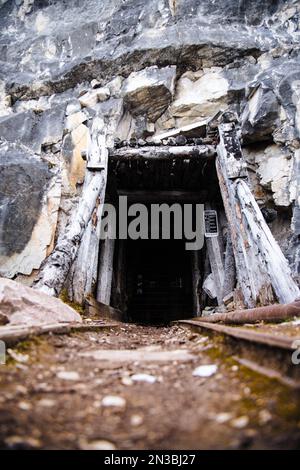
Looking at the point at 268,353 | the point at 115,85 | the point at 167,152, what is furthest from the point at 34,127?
the point at 268,353

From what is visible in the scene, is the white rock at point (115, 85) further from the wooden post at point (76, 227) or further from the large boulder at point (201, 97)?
the wooden post at point (76, 227)

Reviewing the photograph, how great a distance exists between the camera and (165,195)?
6.67 metres

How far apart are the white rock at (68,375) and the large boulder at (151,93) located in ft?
24.4

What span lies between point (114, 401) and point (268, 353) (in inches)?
24.9

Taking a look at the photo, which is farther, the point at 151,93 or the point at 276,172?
the point at 151,93

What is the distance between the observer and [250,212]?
3.91m

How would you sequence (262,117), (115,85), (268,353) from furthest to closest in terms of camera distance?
(115,85)
(262,117)
(268,353)

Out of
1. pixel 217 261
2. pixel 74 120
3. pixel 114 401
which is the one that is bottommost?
pixel 114 401

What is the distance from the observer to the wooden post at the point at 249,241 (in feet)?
10.3

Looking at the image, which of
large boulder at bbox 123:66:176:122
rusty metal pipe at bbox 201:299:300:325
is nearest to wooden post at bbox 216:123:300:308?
rusty metal pipe at bbox 201:299:300:325

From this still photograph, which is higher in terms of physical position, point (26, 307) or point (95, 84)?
point (95, 84)

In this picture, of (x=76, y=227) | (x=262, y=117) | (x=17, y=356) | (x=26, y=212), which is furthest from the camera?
(x=262, y=117)

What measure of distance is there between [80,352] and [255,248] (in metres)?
2.71

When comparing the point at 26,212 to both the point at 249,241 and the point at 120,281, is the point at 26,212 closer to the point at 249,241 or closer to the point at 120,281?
the point at 120,281
